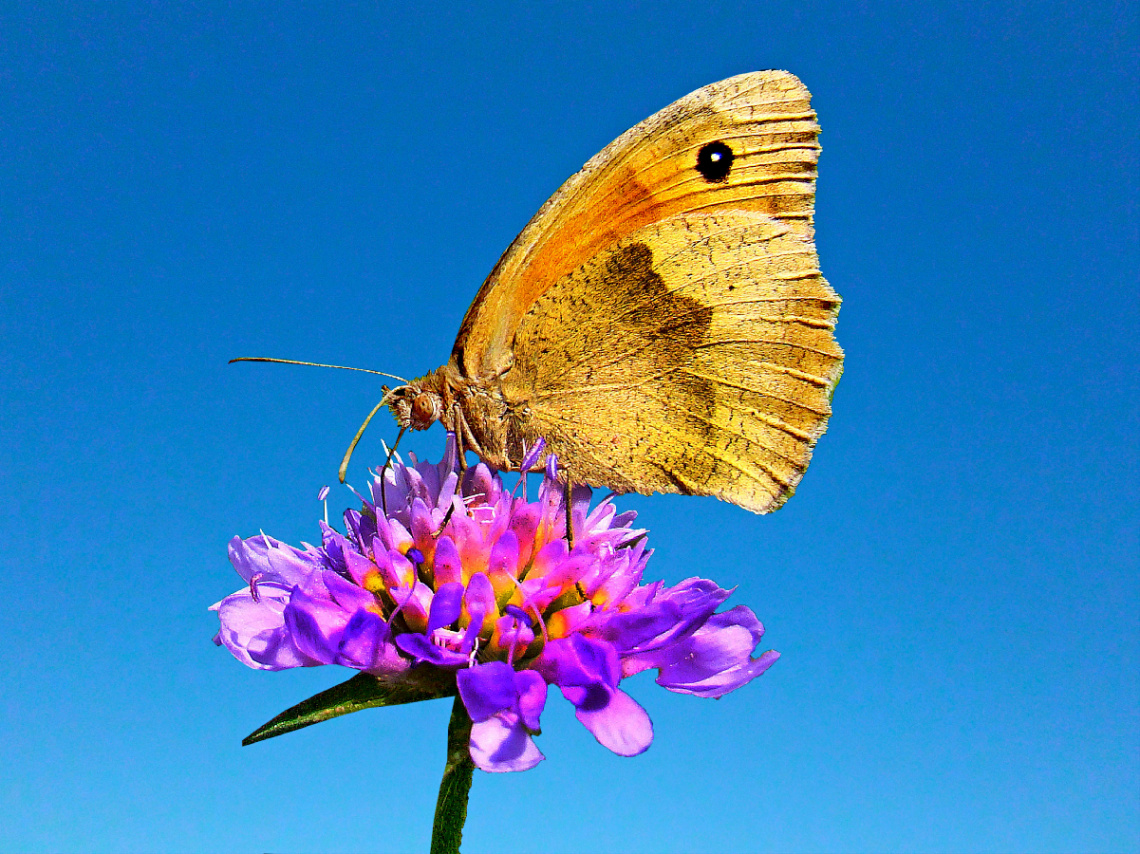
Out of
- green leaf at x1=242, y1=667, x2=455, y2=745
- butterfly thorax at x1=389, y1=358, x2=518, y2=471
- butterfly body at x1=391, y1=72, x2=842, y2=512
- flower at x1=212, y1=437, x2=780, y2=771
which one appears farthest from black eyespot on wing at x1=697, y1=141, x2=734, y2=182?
green leaf at x1=242, y1=667, x2=455, y2=745

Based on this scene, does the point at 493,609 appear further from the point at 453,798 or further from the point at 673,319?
the point at 673,319

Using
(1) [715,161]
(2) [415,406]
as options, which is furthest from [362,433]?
(1) [715,161]

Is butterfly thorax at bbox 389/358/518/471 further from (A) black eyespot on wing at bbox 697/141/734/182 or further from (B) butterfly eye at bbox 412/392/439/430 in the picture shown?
(A) black eyespot on wing at bbox 697/141/734/182

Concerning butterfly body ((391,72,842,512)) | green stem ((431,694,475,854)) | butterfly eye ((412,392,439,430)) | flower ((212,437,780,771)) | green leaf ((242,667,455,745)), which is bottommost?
green stem ((431,694,475,854))

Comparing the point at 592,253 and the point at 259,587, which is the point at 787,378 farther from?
the point at 259,587

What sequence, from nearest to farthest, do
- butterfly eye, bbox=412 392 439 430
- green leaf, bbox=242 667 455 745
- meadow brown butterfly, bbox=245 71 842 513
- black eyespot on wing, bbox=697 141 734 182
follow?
1. green leaf, bbox=242 667 455 745
2. butterfly eye, bbox=412 392 439 430
3. meadow brown butterfly, bbox=245 71 842 513
4. black eyespot on wing, bbox=697 141 734 182

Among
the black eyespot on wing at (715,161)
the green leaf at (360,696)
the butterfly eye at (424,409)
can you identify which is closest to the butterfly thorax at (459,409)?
the butterfly eye at (424,409)

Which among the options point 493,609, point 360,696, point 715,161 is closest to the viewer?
point 360,696
